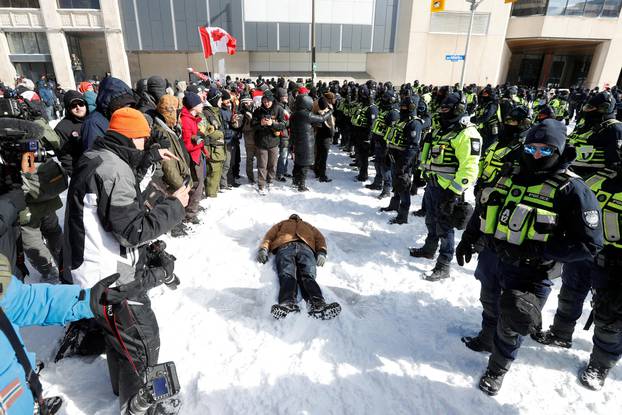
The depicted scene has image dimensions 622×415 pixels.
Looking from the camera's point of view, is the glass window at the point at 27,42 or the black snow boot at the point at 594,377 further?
the glass window at the point at 27,42

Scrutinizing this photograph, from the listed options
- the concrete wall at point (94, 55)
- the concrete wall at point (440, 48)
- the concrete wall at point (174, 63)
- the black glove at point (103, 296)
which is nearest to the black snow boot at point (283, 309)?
the black glove at point (103, 296)

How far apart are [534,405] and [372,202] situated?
4691 millimetres

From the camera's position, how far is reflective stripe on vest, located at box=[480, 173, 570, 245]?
2.37 m

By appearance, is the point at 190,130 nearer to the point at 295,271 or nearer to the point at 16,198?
the point at 295,271

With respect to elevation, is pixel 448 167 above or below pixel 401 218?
above

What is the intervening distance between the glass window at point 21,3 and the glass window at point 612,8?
43.1m

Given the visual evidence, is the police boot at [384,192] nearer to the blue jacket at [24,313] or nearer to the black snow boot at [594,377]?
the black snow boot at [594,377]

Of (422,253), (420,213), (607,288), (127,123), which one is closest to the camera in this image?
(127,123)

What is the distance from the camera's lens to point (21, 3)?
23359mm

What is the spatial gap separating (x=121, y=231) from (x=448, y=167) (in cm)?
366

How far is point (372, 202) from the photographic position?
23.1ft

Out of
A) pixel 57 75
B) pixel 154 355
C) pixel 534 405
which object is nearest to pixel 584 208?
pixel 534 405


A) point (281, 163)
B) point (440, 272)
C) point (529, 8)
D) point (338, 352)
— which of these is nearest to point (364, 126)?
point (281, 163)

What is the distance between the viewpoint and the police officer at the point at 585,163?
3.11 metres
